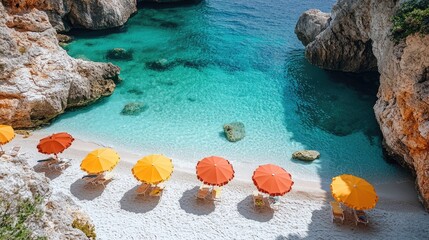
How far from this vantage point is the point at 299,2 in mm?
57281

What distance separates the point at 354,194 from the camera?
17.4 metres

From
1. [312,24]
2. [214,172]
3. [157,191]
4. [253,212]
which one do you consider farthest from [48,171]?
[312,24]

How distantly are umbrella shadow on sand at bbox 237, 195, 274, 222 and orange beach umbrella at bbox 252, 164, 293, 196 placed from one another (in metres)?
1.24

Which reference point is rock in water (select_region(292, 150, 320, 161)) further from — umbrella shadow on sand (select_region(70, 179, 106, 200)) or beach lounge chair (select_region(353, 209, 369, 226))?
umbrella shadow on sand (select_region(70, 179, 106, 200))

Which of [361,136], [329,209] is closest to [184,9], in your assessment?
[361,136]

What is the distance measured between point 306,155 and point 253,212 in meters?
7.13

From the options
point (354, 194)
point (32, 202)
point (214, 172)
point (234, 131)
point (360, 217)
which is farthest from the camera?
point (234, 131)

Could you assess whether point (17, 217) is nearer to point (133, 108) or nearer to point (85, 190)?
point (85, 190)

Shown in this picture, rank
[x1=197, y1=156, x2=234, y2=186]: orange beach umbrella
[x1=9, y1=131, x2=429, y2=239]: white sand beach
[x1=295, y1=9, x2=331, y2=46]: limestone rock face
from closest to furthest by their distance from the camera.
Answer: [x1=9, y1=131, x2=429, y2=239]: white sand beach
[x1=197, y1=156, x2=234, y2=186]: orange beach umbrella
[x1=295, y1=9, x2=331, y2=46]: limestone rock face

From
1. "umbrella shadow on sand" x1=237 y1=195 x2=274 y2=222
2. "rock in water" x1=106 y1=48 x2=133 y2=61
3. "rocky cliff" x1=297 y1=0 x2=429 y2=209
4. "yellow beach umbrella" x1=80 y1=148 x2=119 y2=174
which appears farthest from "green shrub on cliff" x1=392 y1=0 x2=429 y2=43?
"rock in water" x1=106 y1=48 x2=133 y2=61

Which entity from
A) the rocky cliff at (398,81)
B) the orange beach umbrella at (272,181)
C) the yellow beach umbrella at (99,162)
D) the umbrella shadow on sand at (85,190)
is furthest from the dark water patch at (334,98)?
the umbrella shadow on sand at (85,190)

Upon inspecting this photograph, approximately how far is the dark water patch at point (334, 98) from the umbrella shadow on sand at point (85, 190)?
1722 cm

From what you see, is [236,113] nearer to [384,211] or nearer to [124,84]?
[124,84]

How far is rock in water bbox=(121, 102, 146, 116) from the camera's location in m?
27.8
